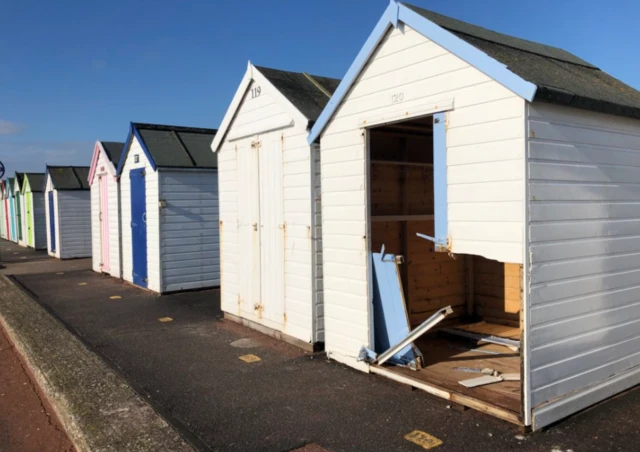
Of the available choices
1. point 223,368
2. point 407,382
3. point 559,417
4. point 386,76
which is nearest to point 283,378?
point 223,368

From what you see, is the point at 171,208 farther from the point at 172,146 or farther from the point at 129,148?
the point at 129,148

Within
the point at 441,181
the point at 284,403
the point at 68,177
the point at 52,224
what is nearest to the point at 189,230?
the point at 284,403

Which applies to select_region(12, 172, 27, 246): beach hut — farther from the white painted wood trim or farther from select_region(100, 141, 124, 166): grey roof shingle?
the white painted wood trim

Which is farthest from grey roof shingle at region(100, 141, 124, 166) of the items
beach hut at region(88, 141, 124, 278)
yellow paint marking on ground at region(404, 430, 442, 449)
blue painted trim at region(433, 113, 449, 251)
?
yellow paint marking on ground at region(404, 430, 442, 449)

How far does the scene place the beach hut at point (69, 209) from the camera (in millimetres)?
19531

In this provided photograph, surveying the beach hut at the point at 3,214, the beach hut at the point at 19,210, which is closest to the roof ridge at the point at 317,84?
the beach hut at the point at 19,210

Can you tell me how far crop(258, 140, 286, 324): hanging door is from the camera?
7.32m

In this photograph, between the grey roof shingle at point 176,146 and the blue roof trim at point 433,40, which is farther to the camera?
the grey roof shingle at point 176,146

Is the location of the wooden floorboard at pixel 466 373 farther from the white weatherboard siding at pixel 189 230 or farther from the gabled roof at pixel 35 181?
the gabled roof at pixel 35 181

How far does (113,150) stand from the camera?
14.3 meters

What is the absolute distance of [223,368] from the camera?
632 centimetres

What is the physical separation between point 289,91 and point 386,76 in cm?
218

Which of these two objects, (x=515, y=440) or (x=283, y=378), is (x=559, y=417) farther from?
(x=283, y=378)

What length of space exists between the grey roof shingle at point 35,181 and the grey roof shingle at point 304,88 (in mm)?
19858
